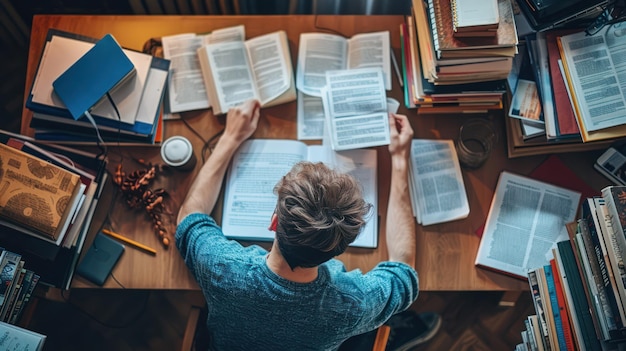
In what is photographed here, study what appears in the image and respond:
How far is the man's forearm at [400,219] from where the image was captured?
144 cm

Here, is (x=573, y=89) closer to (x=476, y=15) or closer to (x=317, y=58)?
(x=476, y=15)

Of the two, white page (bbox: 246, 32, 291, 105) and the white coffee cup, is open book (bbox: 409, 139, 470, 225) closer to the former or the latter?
white page (bbox: 246, 32, 291, 105)

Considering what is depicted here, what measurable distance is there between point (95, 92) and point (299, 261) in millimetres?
814

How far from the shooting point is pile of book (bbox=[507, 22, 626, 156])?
53.8 inches

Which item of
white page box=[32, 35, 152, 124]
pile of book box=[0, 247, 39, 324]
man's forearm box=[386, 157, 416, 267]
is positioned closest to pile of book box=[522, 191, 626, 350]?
man's forearm box=[386, 157, 416, 267]

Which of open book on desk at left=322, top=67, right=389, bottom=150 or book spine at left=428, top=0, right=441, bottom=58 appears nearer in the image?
book spine at left=428, top=0, right=441, bottom=58

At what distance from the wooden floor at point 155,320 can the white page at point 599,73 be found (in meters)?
0.95

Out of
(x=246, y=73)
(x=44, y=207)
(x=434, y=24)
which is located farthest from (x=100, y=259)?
(x=434, y=24)

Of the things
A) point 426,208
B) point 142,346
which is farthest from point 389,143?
point 142,346

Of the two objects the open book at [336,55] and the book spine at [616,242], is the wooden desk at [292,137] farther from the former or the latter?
the book spine at [616,242]

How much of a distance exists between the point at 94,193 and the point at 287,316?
71 cm

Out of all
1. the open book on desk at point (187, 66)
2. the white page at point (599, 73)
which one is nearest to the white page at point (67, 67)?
the open book on desk at point (187, 66)

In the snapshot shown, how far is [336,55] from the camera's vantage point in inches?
64.9

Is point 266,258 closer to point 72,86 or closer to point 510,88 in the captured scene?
point 72,86
